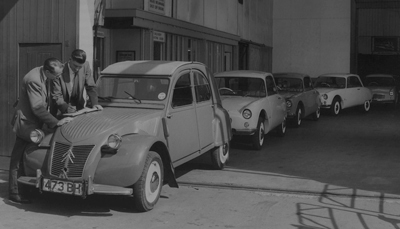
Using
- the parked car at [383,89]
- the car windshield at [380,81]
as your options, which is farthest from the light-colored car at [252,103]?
the car windshield at [380,81]

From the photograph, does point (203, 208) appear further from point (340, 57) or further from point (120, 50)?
point (340, 57)

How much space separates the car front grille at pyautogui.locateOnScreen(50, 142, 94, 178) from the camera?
6316mm

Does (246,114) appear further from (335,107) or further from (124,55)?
(335,107)

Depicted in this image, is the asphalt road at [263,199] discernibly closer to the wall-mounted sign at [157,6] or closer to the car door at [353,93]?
the wall-mounted sign at [157,6]

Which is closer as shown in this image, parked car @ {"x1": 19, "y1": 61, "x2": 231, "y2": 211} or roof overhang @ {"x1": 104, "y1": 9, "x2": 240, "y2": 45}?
parked car @ {"x1": 19, "y1": 61, "x2": 231, "y2": 211}

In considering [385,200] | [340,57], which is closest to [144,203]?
[385,200]

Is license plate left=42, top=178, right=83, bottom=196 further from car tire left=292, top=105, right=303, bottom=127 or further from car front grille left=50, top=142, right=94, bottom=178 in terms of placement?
car tire left=292, top=105, right=303, bottom=127

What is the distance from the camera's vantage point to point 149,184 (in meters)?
6.63

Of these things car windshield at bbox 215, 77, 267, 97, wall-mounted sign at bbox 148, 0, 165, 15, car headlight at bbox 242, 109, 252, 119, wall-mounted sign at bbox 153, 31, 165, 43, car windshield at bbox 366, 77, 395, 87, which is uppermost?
wall-mounted sign at bbox 148, 0, 165, 15

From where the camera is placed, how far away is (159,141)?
6.89m

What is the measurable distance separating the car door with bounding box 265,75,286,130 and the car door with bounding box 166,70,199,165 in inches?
157

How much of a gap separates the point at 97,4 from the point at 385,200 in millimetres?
6577

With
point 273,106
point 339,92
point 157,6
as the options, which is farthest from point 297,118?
point 157,6

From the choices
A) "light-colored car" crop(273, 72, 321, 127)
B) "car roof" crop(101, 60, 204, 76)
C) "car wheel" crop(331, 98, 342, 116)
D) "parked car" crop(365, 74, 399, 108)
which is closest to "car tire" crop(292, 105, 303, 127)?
"light-colored car" crop(273, 72, 321, 127)
